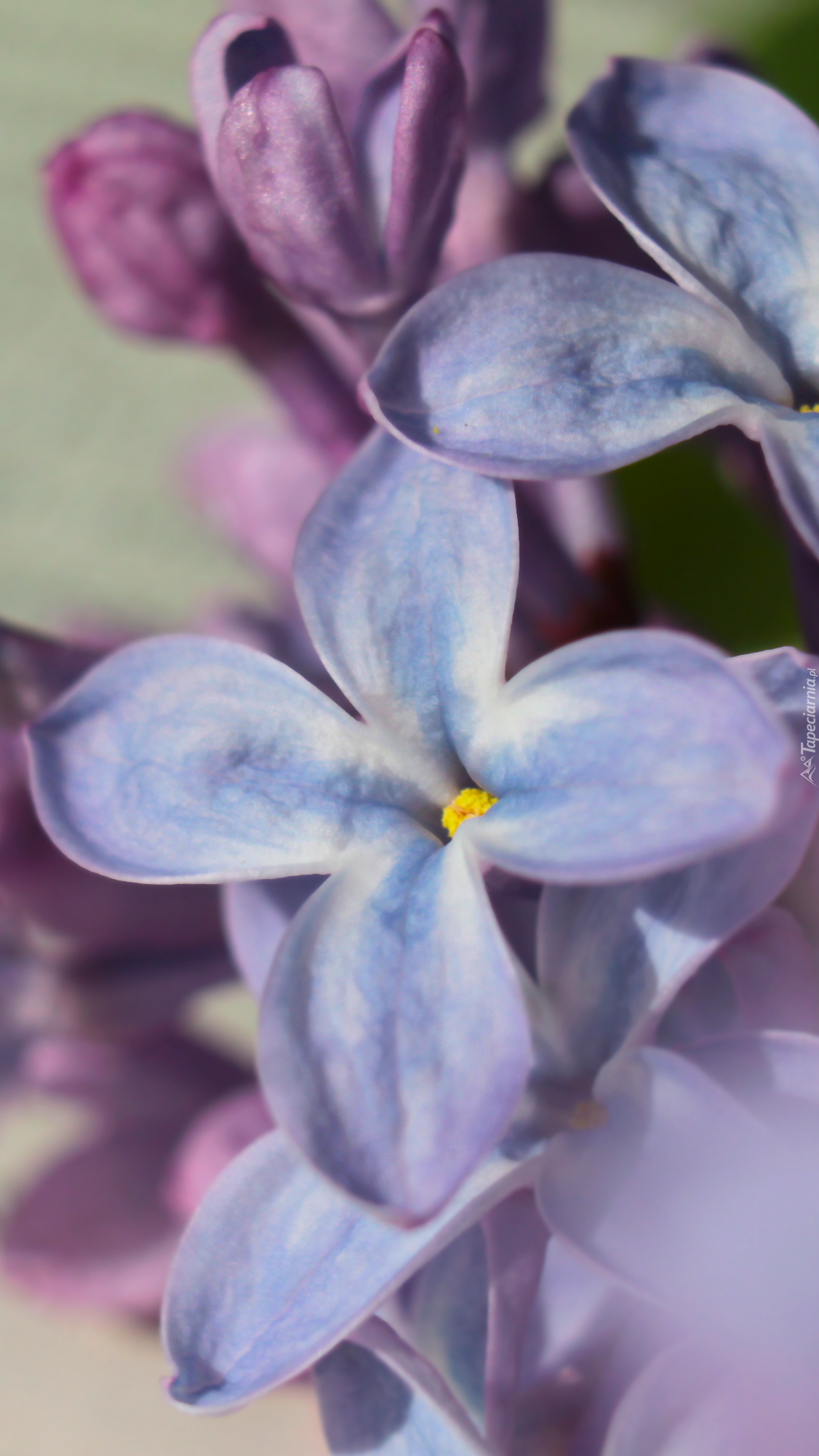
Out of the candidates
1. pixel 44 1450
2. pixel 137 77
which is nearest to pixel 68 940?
pixel 44 1450

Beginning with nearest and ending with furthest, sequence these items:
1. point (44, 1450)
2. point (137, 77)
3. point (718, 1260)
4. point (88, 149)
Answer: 1. point (718, 1260)
2. point (88, 149)
3. point (44, 1450)
4. point (137, 77)

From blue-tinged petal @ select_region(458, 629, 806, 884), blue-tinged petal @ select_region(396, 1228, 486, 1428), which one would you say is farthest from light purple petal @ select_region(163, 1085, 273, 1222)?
blue-tinged petal @ select_region(458, 629, 806, 884)

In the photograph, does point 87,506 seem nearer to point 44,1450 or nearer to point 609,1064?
point 44,1450

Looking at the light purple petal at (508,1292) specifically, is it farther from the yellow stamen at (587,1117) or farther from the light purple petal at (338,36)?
the light purple petal at (338,36)

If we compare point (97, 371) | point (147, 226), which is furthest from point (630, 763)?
point (97, 371)

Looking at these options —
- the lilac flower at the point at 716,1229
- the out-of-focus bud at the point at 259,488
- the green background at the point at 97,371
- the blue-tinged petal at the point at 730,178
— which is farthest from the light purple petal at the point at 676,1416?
the green background at the point at 97,371

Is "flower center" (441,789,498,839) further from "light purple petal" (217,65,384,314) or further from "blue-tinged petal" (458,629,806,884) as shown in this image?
"light purple petal" (217,65,384,314)

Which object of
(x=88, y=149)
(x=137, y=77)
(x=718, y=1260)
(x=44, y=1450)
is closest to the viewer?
(x=718, y=1260)
